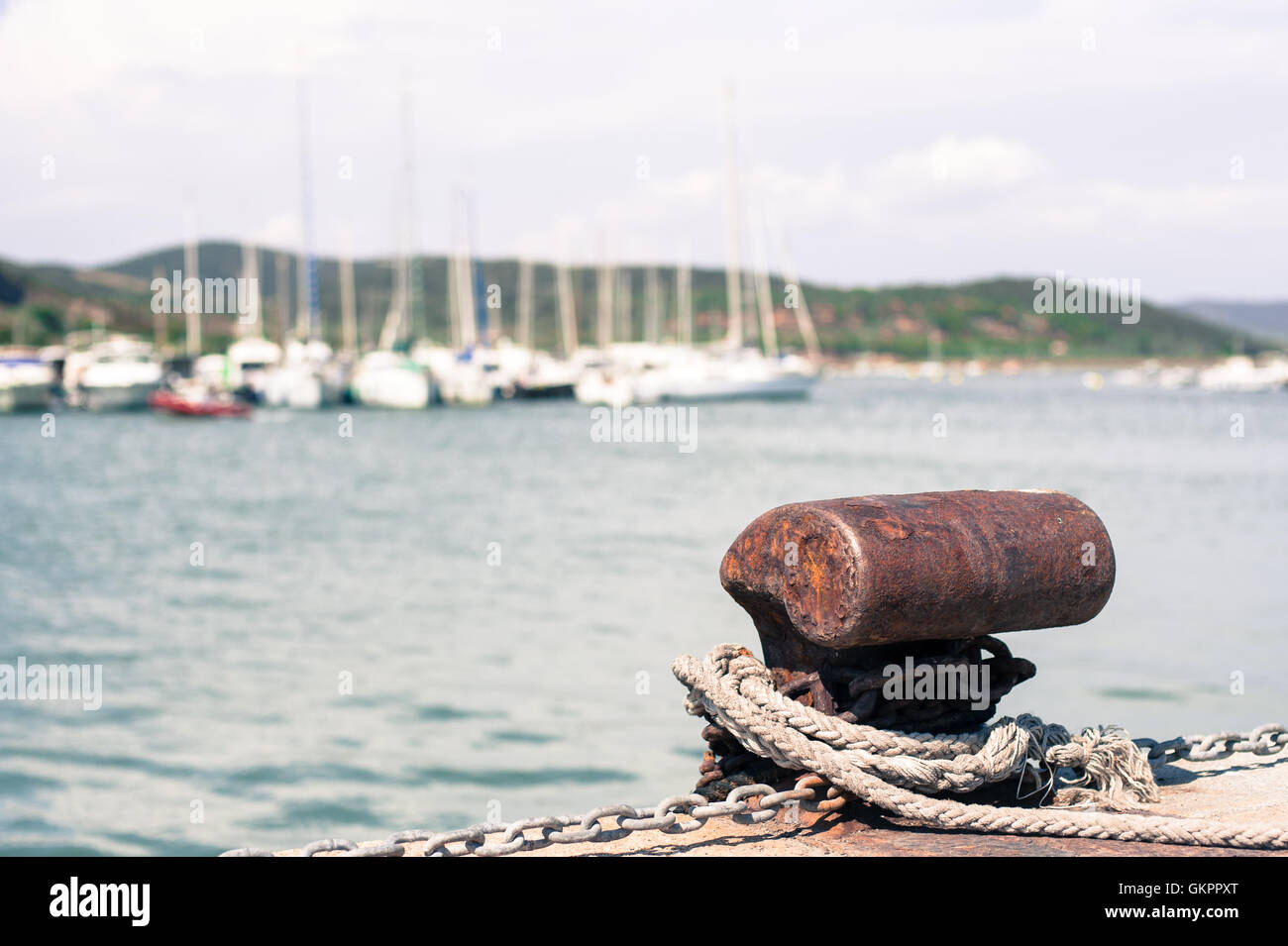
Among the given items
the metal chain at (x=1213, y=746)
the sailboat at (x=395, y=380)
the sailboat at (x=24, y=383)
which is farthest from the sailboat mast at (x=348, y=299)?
the metal chain at (x=1213, y=746)

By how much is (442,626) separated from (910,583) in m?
12.8

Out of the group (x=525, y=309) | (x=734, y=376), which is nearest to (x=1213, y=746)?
(x=734, y=376)

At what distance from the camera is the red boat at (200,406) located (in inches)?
2443

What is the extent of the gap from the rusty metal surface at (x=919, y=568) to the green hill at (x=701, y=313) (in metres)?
101

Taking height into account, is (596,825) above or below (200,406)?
below

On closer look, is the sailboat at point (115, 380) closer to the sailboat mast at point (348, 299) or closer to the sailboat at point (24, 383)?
the sailboat at point (24, 383)

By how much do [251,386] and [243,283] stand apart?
19.5ft

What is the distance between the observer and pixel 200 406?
6234cm

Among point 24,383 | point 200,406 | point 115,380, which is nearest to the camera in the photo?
point 200,406

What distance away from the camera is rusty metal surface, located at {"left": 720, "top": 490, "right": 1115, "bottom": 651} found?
3.70 m

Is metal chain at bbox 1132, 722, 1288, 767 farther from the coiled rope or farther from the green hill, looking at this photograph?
the green hill

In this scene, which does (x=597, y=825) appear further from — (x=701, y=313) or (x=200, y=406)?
(x=701, y=313)

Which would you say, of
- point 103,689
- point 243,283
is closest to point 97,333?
point 243,283
